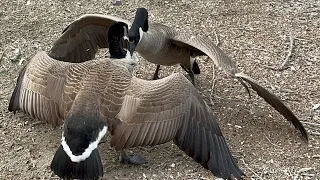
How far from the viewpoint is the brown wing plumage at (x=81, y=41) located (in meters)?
6.01

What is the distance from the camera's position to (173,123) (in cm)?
452

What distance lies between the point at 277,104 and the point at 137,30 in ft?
4.79

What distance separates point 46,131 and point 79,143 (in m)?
1.12

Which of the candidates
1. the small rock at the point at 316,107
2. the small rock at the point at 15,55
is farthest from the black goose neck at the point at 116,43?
the small rock at the point at 316,107

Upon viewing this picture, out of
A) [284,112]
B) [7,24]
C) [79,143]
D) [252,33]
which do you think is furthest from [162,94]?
[7,24]

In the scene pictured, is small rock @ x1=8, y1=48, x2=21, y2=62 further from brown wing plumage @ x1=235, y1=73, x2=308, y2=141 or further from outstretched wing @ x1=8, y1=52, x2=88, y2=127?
brown wing plumage @ x1=235, y1=73, x2=308, y2=141

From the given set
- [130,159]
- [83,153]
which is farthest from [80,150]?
[130,159]

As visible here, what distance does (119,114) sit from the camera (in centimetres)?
444

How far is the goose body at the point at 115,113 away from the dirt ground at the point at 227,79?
1.03ft

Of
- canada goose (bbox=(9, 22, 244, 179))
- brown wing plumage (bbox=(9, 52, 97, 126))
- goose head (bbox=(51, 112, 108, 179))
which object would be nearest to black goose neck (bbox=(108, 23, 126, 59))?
canada goose (bbox=(9, 22, 244, 179))

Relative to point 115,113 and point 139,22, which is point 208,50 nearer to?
point 139,22

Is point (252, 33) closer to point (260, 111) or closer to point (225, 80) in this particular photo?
point (225, 80)

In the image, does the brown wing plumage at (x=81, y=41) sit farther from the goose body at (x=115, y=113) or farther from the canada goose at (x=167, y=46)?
the goose body at (x=115, y=113)

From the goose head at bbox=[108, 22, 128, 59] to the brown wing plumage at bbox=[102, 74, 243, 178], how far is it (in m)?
0.66
